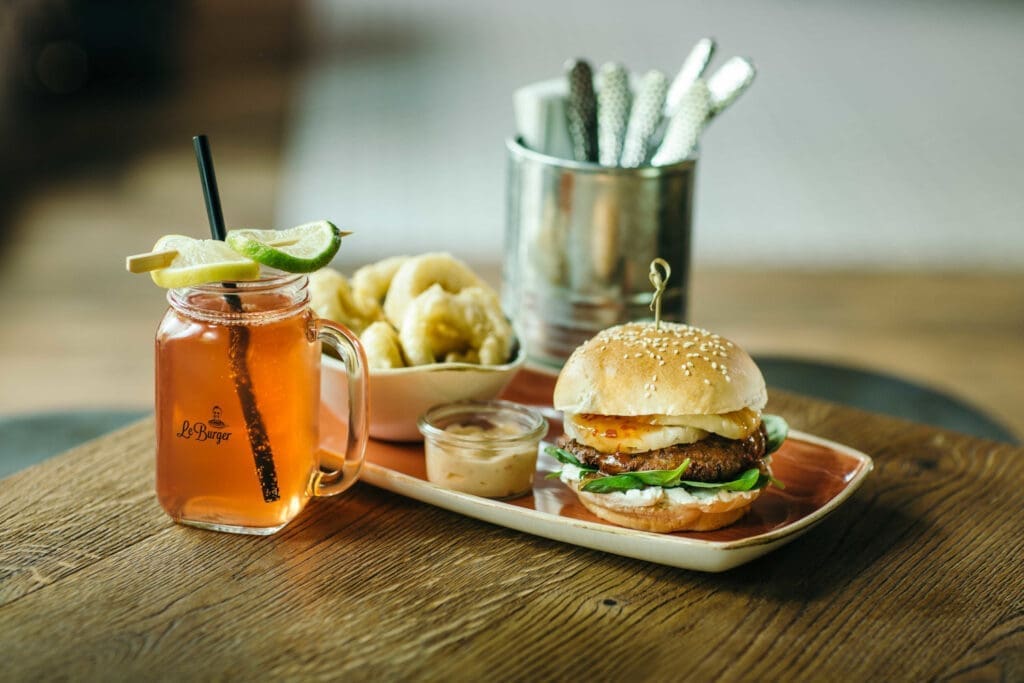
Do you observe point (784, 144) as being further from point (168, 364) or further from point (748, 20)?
point (168, 364)

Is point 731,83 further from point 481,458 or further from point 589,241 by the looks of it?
point 481,458

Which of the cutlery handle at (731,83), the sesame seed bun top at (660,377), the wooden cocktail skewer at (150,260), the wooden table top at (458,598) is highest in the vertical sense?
the cutlery handle at (731,83)

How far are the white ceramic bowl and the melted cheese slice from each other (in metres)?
0.19

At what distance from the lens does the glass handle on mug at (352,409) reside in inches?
47.8

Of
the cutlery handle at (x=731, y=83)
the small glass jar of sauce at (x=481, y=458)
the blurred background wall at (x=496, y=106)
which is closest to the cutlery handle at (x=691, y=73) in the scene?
the cutlery handle at (x=731, y=83)

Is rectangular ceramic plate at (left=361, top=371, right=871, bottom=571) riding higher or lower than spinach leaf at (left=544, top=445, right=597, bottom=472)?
lower

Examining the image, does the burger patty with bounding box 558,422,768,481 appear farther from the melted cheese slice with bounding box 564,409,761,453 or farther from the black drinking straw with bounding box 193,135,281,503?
the black drinking straw with bounding box 193,135,281,503

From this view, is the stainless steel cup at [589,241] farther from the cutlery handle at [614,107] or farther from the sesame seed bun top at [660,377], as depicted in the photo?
the sesame seed bun top at [660,377]

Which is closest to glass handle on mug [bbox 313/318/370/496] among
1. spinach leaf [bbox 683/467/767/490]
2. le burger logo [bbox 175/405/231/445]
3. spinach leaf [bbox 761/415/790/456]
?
le burger logo [bbox 175/405/231/445]

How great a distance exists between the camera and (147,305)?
3.85m

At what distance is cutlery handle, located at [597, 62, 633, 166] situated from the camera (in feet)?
5.49

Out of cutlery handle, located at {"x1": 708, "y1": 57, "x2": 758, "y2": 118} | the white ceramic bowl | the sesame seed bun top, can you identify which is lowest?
the white ceramic bowl

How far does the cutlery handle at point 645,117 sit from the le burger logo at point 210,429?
Answer: 2.53ft

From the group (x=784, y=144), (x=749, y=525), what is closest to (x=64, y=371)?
(x=749, y=525)
